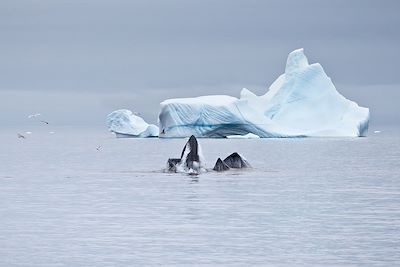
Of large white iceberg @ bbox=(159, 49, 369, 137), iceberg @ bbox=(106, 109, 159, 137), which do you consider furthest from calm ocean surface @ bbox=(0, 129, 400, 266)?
iceberg @ bbox=(106, 109, 159, 137)

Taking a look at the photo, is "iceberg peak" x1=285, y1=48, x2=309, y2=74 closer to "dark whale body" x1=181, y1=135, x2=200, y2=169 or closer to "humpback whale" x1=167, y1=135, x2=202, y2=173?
"humpback whale" x1=167, y1=135, x2=202, y2=173

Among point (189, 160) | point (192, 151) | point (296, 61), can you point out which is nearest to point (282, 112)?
point (296, 61)

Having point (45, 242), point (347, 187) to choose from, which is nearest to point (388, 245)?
point (45, 242)

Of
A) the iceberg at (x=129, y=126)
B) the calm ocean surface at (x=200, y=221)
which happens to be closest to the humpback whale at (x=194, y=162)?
the calm ocean surface at (x=200, y=221)

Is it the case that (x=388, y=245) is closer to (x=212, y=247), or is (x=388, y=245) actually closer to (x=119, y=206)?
(x=212, y=247)

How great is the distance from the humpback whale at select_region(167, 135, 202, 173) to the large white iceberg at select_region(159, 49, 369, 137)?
36797mm

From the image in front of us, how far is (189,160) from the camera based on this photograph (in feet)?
127

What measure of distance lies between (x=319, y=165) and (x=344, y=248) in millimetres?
33076

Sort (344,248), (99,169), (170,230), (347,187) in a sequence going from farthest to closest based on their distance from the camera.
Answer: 1. (99,169)
2. (347,187)
3. (170,230)
4. (344,248)

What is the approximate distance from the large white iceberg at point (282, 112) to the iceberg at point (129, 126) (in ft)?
37.9

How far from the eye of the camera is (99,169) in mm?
46844

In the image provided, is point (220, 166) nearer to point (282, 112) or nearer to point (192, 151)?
point (192, 151)

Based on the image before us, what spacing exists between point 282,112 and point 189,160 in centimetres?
4387

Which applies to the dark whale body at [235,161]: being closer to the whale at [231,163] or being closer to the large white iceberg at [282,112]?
the whale at [231,163]
